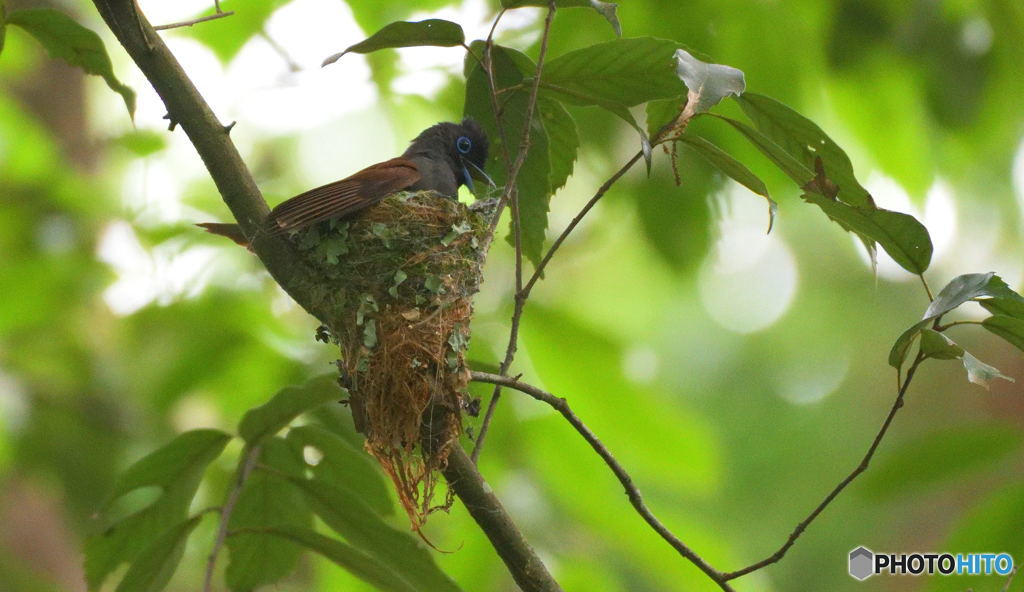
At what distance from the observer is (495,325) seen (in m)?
4.02

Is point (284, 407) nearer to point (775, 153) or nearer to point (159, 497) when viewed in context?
point (159, 497)

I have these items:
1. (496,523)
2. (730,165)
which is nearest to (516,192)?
(730,165)

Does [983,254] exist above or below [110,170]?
above

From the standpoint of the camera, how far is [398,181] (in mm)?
3600

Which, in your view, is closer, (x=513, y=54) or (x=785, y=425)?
(x=513, y=54)

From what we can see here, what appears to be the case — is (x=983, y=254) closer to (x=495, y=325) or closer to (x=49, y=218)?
(x=495, y=325)

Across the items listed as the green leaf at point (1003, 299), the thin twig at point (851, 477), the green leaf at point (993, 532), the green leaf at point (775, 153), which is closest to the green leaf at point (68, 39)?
the green leaf at point (775, 153)

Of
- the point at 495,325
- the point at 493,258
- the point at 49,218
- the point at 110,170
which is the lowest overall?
the point at 495,325

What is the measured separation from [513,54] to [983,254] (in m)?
8.16

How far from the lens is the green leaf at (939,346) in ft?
6.81

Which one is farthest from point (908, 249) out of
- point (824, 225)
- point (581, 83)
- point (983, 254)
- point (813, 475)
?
point (824, 225)

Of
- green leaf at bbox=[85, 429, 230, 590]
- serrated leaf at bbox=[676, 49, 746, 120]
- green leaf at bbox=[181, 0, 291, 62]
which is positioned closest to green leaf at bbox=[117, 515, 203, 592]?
green leaf at bbox=[85, 429, 230, 590]

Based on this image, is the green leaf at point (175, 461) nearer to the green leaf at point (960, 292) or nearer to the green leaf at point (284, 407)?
the green leaf at point (284, 407)

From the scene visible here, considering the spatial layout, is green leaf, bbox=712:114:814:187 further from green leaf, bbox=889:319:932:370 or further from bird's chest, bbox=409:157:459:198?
bird's chest, bbox=409:157:459:198
